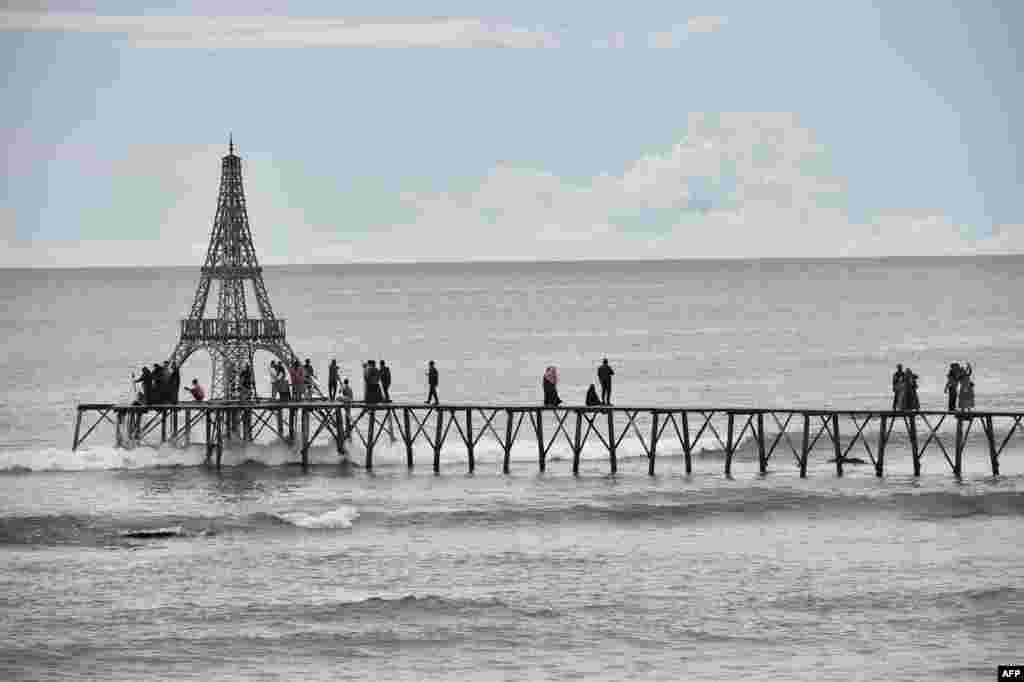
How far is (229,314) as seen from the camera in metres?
57.4

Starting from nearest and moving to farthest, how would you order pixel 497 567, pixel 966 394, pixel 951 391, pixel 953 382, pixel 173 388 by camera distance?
pixel 497 567, pixel 966 394, pixel 953 382, pixel 951 391, pixel 173 388

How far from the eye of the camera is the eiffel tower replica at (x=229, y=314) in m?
55.5

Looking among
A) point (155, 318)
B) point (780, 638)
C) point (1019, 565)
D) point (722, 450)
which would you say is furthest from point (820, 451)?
point (155, 318)

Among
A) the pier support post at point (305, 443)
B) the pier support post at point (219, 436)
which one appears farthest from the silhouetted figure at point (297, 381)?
the pier support post at point (219, 436)

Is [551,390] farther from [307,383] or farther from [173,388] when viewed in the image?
[173,388]

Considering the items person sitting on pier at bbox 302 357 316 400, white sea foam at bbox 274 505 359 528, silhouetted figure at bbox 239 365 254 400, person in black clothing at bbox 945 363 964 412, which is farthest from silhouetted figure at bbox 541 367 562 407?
person in black clothing at bbox 945 363 964 412

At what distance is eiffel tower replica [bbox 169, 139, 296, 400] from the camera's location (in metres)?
55.5

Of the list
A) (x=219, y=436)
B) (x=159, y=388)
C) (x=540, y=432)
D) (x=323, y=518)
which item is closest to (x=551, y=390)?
(x=540, y=432)

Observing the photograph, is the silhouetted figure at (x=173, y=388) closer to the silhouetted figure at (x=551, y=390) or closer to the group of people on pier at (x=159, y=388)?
the group of people on pier at (x=159, y=388)

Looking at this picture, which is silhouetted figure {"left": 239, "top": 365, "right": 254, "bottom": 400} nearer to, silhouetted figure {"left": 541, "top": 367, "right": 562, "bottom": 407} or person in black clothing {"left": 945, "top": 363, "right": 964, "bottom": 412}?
silhouetted figure {"left": 541, "top": 367, "right": 562, "bottom": 407}

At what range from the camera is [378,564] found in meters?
39.8

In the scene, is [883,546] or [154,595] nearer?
[154,595]

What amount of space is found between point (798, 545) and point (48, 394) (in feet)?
189

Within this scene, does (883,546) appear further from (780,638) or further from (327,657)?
(327,657)
